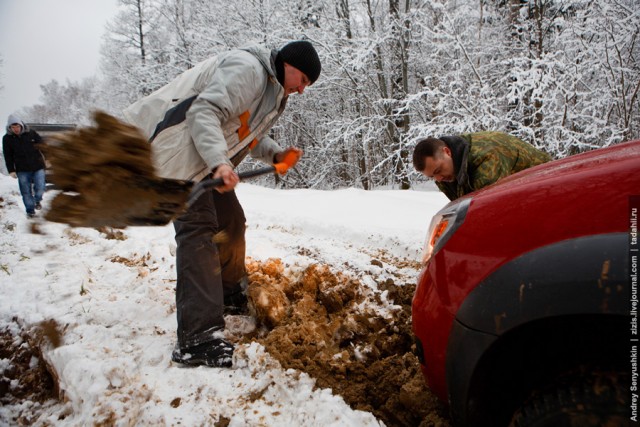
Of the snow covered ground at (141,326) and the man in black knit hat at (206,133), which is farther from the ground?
the man in black knit hat at (206,133)

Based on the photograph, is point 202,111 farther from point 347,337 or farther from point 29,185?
point 29,185

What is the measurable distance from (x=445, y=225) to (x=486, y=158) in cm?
193

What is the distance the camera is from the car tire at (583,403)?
2.92 feet

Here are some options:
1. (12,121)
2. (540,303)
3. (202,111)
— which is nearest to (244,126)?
(202,111)

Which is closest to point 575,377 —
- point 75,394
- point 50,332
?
point 75,394

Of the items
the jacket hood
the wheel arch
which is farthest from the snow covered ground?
the jacket hood

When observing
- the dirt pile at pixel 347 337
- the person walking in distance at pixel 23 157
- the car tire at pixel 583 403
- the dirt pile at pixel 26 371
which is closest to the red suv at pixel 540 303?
the car tire at pixel 583 403

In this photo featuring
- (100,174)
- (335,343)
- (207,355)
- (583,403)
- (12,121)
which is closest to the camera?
(583,403)

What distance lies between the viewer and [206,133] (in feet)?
6.41

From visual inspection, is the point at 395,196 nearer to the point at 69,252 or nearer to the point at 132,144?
the point at 69,252

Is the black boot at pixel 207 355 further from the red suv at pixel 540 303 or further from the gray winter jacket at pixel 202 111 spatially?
the red suv at pixel 540 303

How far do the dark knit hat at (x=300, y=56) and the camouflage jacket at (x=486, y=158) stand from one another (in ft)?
4.93

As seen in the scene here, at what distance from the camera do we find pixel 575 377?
992 millimetres

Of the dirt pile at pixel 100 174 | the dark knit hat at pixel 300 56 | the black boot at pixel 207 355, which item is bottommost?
the black boot at pixel 207 355
